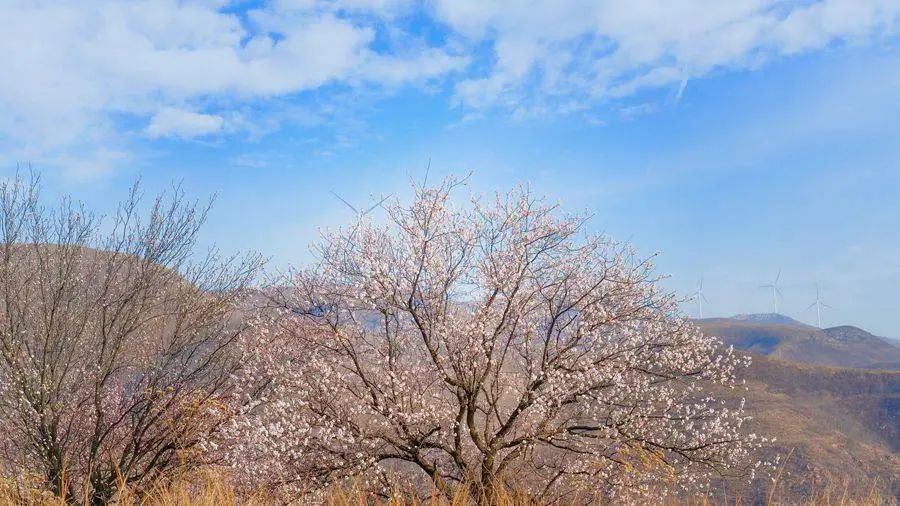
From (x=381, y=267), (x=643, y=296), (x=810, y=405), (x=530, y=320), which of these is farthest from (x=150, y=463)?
(x=810, y=405)

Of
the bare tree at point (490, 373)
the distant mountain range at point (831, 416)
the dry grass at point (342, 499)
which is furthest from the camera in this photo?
the distant mountain range at point (831, 416)

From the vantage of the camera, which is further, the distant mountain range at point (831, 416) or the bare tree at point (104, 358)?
the distant mountain range at point (831, 416)

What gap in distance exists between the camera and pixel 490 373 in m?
13.4

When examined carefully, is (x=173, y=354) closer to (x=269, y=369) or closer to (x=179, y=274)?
(x=179, y=274)

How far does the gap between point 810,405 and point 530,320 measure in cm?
14260

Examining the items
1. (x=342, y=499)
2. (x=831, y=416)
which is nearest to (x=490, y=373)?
(x=342, y=499)

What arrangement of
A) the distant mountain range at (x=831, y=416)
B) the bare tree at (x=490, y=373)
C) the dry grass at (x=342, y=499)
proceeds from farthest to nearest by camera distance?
1. the distant mountain range at (x=831, y=416)
2. the bare tree at (x=490, y=373)
3. the dry grass at (x=342, y=499)

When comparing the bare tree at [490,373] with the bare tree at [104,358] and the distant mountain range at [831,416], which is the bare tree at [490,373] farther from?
the distant mountain range at [831,416]

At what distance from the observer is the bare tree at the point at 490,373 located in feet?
42.1

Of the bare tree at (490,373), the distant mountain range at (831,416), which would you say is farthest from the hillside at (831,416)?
the bare tree at (490,373)

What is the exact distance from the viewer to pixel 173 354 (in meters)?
15.9

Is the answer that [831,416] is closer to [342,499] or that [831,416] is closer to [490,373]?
[490,373]

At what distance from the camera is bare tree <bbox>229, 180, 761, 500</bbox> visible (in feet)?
42.1

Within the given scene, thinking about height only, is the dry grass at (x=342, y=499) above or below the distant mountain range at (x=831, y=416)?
above
